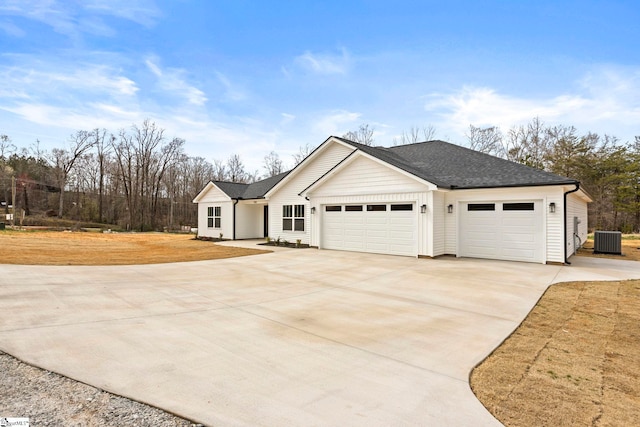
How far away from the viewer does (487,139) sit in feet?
99.2

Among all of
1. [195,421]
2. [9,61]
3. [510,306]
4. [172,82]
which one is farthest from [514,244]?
[9,61]

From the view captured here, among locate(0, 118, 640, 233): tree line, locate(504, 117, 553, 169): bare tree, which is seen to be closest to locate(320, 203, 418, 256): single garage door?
locate(0, 118, 640, 233): tree line

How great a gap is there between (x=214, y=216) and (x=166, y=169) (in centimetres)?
1951

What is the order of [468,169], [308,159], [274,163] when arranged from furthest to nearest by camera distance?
[274,163] < [308,159] < [468,169]

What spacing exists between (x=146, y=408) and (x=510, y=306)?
6.00 meters

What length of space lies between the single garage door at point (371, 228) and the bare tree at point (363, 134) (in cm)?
1817

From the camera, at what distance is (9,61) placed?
13.9m

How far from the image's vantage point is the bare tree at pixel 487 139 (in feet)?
98.9

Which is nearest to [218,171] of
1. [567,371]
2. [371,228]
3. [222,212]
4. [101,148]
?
[101,148]

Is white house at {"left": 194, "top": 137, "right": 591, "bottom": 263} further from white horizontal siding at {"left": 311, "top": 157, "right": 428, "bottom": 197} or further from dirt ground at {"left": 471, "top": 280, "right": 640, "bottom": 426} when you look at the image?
dirt ground at {"left": 471, "top": 280, "right": 640, "bottom": 426}

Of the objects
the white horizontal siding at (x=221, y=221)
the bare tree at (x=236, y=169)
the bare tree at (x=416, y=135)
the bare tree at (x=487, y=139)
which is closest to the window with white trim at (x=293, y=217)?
the white horizontal siding at (x=221, y=221)

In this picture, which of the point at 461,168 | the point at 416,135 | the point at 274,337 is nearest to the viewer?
the point at 274,337

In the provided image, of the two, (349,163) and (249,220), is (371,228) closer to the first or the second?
(349,163)

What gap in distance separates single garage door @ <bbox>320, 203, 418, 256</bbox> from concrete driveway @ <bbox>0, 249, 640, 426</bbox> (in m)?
3.94
